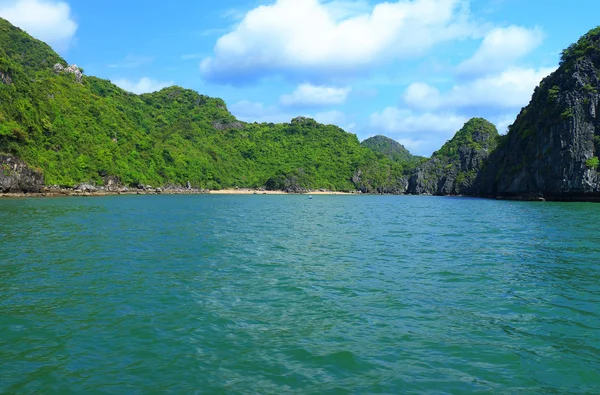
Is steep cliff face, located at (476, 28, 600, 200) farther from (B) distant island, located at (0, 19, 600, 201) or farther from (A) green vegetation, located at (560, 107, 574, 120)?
(B) distant island, located at (0, 19, 600, 201)

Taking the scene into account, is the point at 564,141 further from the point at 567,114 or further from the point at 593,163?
the point at 593,163

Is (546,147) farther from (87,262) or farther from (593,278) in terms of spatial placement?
(87,262)

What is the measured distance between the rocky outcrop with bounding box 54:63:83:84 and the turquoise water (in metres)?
171

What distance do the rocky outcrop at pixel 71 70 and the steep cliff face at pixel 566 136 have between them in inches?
6866

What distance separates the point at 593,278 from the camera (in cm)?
1838

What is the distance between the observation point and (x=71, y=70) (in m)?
169

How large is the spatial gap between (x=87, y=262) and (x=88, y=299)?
7.50m

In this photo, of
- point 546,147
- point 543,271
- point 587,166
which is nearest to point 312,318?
point 543,271

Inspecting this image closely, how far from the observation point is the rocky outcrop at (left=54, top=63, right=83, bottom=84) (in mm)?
165125

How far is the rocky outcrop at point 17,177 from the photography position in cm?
8825

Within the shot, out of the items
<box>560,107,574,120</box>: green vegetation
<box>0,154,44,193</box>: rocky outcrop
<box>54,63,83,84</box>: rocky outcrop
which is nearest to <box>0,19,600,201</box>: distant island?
<box>560,107,574,120</box>: green vegetation

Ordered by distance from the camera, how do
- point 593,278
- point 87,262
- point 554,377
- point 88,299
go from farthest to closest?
point 87,262, point 593,278, point 88,299, point 554,377

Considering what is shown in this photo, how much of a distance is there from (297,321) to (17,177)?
339ft

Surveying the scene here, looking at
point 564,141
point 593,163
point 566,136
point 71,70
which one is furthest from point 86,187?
point 593,163
